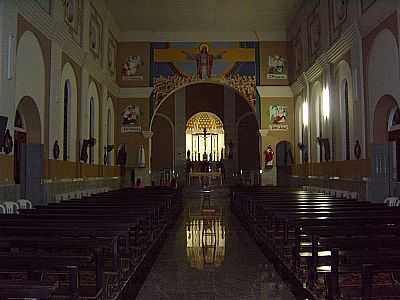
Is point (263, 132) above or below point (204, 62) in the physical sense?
below

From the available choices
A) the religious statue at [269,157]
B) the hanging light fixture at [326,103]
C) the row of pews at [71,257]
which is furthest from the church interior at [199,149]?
the religious statue at [269,157]

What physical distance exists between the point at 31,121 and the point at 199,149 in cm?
1838

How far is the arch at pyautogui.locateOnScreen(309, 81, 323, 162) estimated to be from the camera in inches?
647

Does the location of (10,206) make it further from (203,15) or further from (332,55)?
(203,15)

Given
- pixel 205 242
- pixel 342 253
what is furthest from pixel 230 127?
pixel 342 253

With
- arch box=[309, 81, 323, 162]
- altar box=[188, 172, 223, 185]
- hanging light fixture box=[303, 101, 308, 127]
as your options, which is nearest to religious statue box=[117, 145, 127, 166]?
altar box=[188, 172, 223, 185]

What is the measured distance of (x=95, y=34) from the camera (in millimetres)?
16906

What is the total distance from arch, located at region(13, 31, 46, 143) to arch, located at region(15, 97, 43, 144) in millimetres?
26

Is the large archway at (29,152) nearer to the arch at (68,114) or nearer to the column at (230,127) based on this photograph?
the arch at (68,114)

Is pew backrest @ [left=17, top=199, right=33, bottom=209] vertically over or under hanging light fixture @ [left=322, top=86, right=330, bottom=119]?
under

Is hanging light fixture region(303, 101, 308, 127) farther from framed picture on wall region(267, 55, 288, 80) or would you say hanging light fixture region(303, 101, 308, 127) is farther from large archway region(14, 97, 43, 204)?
large archway region(14, 97, 43, 204)

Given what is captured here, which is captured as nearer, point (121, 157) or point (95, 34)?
point (95, 34)

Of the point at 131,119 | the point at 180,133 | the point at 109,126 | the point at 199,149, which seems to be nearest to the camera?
the point at 109,126

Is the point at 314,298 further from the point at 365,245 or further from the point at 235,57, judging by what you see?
the point at 235,57
